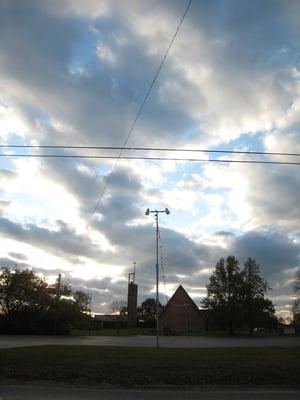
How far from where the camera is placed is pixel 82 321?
2906 inches

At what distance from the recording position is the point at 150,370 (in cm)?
1639

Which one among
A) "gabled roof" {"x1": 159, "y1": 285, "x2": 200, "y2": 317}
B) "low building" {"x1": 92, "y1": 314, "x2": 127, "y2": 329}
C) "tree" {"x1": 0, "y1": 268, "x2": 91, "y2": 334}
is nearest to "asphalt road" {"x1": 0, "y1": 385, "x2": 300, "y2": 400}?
"tree" {"x1": 0, "y1": 268, "x2": 91, "y2": 334}

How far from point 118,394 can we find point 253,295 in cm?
7474

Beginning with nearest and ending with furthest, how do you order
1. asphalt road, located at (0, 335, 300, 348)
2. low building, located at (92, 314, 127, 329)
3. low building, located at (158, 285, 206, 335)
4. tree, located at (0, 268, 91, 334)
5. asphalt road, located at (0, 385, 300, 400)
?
asphalt road, located at (0, 385, 300, 400), asphalt road, located at (0, 335, 300, 348), tree, located at (0, 268, 91, 334), low building, located at (158, 285, 206, 335), low building, located at (92, 314, 127, 329)

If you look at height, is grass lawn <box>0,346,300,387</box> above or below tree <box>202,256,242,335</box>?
below

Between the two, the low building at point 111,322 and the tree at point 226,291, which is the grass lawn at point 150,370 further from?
the low building at point 111,322

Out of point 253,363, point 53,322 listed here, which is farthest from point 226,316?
point 253,363

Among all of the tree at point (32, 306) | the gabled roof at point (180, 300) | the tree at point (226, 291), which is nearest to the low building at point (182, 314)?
the gabled roof at point (180, 300)

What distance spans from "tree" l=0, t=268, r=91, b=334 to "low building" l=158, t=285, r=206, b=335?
32.4 meters

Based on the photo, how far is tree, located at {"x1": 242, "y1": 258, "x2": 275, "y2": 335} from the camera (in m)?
84.2

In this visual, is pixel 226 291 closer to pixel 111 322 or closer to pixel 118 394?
pixel 111 322

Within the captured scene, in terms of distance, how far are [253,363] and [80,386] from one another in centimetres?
639

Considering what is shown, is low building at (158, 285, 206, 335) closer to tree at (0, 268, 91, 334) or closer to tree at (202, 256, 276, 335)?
tree at (202, 256, 276, 335)

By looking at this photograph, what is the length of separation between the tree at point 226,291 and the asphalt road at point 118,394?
7010cm
